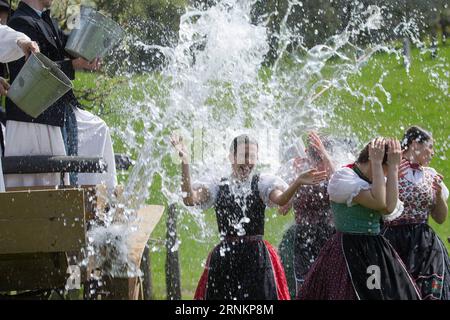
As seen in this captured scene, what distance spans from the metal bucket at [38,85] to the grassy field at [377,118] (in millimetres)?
3139

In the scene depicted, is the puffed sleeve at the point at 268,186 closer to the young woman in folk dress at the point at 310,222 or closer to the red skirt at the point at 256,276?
the red skirt at the point at 256,276

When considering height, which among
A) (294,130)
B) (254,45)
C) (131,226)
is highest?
(254,45)

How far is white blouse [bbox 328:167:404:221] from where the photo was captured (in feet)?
16.1

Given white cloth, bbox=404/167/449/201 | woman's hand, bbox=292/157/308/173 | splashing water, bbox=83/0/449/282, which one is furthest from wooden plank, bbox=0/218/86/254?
white cloth, bbox=404/167/449/201

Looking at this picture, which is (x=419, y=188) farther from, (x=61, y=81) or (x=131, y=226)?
(x=61, y=81)

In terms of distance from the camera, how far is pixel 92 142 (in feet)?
20.3

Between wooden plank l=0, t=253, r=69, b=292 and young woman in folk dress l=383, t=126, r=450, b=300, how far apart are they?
93.4 inches

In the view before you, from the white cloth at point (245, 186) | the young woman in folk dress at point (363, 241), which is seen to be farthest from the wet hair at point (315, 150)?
the young woman in folk dress at point (363, 241)

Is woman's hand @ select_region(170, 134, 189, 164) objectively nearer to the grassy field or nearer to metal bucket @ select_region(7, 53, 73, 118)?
metal bucket @ select_region(7, 53, 73, 118)

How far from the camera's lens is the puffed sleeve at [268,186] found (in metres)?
5.16

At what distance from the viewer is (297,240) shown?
20.5ft

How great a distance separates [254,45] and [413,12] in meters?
7.50
